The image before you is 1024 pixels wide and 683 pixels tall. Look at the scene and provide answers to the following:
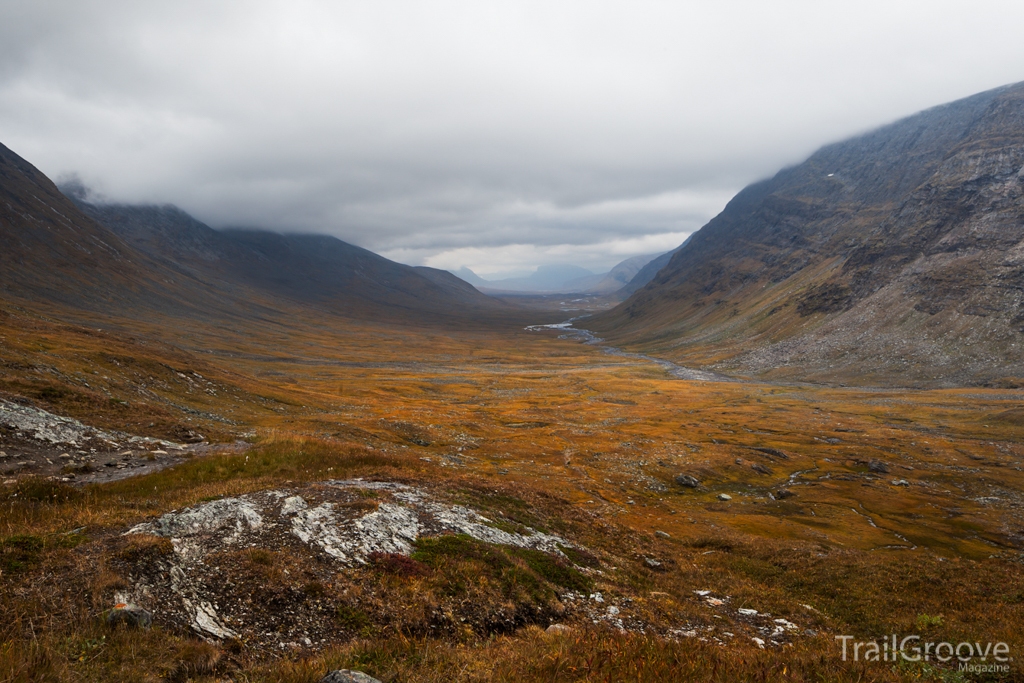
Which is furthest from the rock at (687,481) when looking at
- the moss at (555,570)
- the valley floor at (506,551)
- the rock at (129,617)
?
the rock at (129,617)

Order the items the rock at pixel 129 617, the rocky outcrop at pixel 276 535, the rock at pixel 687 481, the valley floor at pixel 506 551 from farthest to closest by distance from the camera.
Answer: the rock at pixel 687 481
the rocky outcrop at pixel 276 535
the valley floor at pixel 506 551
the rock at pixel 129 617

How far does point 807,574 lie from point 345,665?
25745mm

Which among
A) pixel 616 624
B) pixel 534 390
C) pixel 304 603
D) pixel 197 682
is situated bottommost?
pixel 534 390

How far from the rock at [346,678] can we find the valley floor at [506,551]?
0.63 m

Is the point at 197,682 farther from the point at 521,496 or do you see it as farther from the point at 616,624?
the point at 521,496

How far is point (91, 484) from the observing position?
1961 cm

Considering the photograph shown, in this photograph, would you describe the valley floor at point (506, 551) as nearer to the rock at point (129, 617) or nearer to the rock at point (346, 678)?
the rock at point (129, 617)

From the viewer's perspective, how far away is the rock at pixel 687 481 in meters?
50.9

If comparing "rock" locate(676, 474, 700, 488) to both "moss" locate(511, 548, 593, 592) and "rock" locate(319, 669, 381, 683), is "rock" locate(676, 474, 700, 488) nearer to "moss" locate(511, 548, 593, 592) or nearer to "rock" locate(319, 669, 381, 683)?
"moss" locate(511, 548, 593, 592)

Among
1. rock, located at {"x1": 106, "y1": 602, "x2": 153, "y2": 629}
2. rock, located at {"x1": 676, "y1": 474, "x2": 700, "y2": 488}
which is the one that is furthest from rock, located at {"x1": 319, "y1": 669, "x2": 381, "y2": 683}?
rock, located at {"x1": 676, "y1": 474, "x2": 700, "y2": 488}

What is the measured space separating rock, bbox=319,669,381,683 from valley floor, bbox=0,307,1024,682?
0.63 meters

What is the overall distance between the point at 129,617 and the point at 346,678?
5650 millimetres

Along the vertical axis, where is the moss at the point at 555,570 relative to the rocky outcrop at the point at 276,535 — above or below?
below

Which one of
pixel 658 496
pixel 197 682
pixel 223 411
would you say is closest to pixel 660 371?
pixel 658 496
